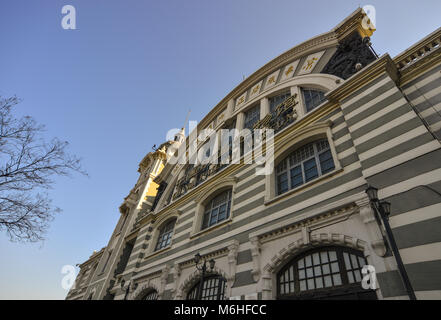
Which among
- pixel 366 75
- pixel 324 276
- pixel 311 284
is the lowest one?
pixel 311 284

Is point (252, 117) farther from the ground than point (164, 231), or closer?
farther from the ground

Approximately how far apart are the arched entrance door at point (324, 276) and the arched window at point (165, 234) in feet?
31.4

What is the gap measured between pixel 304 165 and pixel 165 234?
1085 centimetres

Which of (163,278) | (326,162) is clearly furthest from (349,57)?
(163,278)

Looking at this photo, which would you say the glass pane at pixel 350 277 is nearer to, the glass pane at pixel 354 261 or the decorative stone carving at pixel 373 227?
the glass pane at pixel 354 261

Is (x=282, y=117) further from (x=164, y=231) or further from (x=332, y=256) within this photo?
(x=164, y=231)

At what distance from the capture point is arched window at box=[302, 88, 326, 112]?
482 inches

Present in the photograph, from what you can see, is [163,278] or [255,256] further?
[163,278]

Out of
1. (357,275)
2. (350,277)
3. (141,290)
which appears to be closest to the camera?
(357,275)

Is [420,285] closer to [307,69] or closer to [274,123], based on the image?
[274,123]

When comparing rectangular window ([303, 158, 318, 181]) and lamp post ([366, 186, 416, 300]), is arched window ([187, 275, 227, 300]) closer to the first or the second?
rectangular window ([303, 158, 318, 181])

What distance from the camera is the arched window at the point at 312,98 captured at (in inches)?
482

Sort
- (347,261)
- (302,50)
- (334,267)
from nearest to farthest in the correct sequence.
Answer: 1. (347,261)
2. (334,267)
3. (302,50)

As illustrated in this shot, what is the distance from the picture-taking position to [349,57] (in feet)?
38.3
